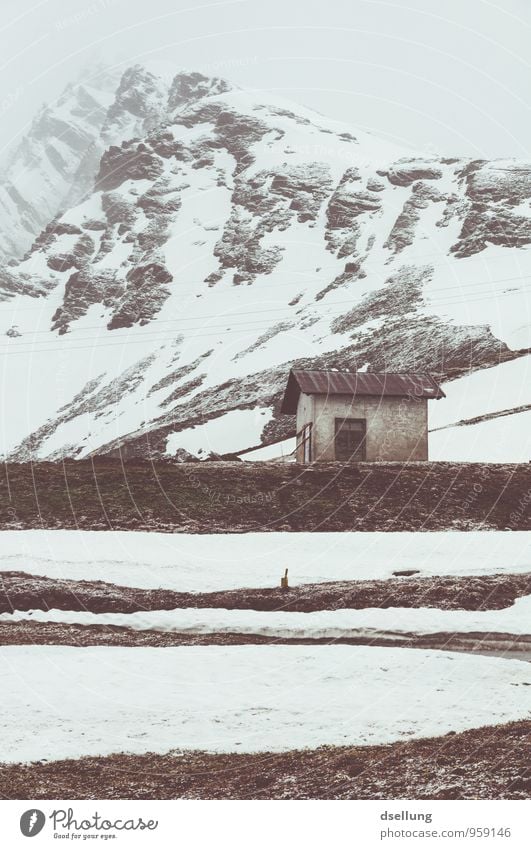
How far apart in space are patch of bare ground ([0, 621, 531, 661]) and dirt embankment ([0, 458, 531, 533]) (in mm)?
12391

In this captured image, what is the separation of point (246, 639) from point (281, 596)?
4213 mm

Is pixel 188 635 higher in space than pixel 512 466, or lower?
lower

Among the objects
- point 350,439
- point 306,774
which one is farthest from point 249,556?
point 306,774

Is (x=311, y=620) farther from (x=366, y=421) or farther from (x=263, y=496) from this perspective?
(x=366, y=421)

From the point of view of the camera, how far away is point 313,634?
21906 mm

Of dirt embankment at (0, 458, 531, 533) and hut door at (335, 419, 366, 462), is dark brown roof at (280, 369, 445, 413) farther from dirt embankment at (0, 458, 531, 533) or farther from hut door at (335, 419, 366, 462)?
dirt embankment at (0, 458, 531, 533)

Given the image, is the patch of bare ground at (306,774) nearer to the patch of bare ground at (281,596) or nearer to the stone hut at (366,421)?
the patch of bare ground at (281,596)

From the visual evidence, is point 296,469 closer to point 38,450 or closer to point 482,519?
point 482,519

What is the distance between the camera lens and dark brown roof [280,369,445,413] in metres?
43.6

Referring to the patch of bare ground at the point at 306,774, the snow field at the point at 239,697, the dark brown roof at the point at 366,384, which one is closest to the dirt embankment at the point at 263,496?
the dark brown roof at the point at 366,384

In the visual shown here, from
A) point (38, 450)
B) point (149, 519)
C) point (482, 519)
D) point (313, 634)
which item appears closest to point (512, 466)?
point (482, 519)

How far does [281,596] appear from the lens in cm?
2556

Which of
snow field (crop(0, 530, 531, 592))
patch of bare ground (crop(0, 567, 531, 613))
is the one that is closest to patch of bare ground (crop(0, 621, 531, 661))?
patch of bare ground (crop(0, 567, 531, 613))

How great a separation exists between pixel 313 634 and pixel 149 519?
14.5 meters
